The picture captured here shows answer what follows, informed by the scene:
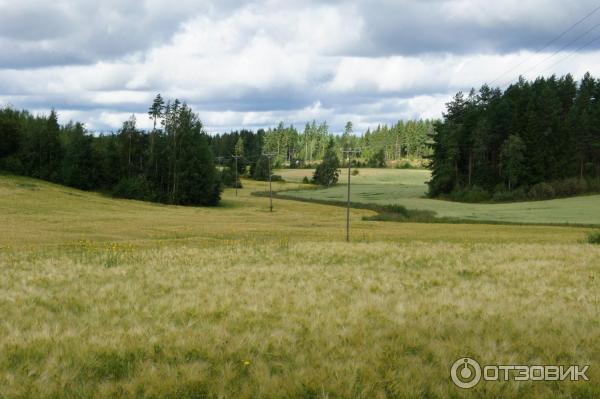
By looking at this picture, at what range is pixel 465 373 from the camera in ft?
22.7

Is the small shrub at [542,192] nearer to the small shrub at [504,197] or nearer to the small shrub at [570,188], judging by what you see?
the small shrub at [570,188]

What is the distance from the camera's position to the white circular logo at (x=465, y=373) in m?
6.66

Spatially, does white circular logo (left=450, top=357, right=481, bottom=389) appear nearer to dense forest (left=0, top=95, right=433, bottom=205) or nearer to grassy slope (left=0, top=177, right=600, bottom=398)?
grassy slope (left=0, top=177, right=600, bottom=398)

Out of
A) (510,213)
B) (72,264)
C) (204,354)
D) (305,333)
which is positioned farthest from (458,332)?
(510,213)

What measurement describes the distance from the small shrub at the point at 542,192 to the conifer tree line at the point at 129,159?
5959 cm

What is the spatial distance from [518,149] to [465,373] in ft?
357

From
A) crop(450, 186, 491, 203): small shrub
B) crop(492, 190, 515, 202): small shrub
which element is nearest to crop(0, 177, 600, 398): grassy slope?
crop(492, 190, 515, 202): small shrub

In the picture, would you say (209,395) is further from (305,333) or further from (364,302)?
(364,302)

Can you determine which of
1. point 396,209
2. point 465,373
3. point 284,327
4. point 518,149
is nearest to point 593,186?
point 518,149

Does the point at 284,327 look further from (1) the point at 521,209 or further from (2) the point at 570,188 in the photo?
(2) the point at 570,188

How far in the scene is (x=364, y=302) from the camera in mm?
11508

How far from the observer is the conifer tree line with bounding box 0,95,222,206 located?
11125 centimetres

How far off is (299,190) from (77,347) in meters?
147

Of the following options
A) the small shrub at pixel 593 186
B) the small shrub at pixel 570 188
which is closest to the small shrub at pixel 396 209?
the small shrub at pixel 570 188
